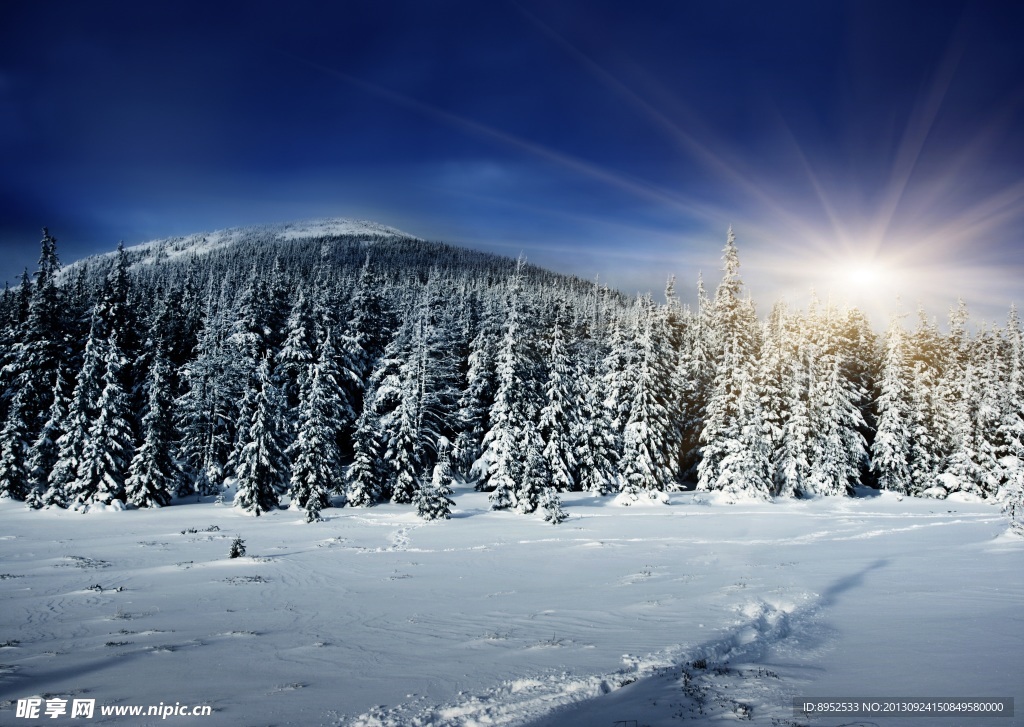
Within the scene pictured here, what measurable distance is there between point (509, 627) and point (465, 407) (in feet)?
132

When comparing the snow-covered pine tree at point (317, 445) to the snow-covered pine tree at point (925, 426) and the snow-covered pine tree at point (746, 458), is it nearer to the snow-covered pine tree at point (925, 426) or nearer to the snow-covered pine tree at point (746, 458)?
the snow-covered pine tree at point (746, 458)

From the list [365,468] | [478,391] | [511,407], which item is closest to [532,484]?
[511,407]

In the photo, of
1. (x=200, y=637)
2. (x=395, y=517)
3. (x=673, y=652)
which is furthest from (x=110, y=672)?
(x=395, y=517)

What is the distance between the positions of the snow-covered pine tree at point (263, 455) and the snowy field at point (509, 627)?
1012 centimetres

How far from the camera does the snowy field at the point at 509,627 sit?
25.6ft

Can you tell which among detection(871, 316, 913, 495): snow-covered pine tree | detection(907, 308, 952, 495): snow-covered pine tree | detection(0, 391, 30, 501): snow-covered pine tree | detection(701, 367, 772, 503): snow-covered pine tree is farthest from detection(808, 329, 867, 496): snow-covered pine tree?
detection(0, 391, 30, 501): snow-covered pine tree

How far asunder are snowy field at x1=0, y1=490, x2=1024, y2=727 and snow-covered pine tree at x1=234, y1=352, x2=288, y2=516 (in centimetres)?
1012

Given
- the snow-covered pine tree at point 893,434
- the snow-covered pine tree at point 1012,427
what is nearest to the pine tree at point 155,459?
the snow-covered pine tree at point 893,434

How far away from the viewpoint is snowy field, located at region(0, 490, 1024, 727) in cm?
779

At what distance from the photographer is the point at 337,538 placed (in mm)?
25109

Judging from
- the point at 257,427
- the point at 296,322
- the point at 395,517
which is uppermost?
the point at 296,322

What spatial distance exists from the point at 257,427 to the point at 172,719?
31.5 m

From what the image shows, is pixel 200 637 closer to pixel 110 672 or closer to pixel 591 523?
pixel 110 672

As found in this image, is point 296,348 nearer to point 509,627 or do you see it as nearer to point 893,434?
point 509,627
